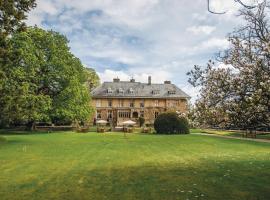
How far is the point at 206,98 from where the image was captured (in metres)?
11.6

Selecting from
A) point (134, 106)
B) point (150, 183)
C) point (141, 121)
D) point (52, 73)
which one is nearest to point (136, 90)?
point (134, 106)

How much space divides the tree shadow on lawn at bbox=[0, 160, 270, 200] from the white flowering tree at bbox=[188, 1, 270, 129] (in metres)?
2.08

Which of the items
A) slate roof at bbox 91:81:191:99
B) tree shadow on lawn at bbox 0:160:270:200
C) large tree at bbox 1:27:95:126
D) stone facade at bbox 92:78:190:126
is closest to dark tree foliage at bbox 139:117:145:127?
stone facade at bbox 92:78:190:126

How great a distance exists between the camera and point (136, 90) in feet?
276

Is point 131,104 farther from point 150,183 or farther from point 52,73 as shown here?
point 150,183

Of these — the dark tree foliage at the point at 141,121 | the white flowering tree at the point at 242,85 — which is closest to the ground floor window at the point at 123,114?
the dark tree foliage at the point at 141,121

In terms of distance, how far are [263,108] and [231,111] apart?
3.35 feet

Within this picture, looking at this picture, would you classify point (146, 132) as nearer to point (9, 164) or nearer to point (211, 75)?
point (9, 164)

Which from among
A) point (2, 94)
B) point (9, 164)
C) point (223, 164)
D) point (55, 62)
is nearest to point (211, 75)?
point (223, 164)

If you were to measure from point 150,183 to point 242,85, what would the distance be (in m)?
4.48

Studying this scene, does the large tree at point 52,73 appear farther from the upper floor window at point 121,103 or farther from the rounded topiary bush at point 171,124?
the upper floor window at point 121,103

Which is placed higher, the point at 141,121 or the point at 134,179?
the point at 141,121

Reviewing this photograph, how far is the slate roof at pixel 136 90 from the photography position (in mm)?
82375

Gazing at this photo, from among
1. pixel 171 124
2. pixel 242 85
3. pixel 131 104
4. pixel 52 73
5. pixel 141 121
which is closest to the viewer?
pixel 242 85
